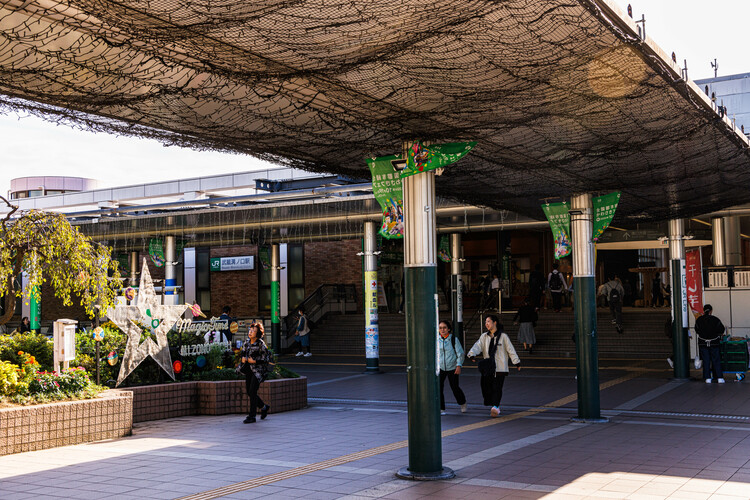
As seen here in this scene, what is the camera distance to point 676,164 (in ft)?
32.1

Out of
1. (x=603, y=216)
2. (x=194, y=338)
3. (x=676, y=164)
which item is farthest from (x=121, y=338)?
(x=676, y=164)

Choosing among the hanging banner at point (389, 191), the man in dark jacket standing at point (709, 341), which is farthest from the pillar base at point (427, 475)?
the man in dark jacket standing at point (709, 341)

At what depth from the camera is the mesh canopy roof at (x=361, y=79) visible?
4.81 m

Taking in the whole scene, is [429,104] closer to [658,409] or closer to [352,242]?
[658,409]

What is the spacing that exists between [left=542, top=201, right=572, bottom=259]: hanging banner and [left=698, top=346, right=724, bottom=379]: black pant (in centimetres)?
523

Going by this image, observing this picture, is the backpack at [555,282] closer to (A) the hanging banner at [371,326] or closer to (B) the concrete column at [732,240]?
(B) the concrete column at [732,240]

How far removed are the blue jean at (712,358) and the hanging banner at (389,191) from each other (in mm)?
9550

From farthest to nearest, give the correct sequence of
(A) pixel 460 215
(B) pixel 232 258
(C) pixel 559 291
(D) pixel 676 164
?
(B) pixel 232 258, (C) pixel 559 291, (A) pixel 460 215, (D) pixel 676 164

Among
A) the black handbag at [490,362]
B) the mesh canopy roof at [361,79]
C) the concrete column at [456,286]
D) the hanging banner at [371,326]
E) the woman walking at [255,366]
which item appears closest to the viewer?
the mesh canopy roof at [361,79]

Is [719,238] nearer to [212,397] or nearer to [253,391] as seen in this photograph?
[253,391]

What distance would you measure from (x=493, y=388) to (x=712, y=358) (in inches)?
236

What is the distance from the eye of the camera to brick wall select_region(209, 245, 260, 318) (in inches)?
1324

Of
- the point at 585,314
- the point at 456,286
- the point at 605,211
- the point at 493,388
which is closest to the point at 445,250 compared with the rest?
the point at 456,286

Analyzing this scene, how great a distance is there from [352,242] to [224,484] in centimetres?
2493
